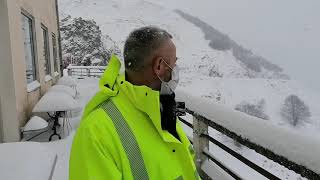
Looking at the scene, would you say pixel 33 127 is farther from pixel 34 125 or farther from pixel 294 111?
pixel 294 111

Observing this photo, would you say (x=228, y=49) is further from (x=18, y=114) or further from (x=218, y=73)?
(x=18, y=114)

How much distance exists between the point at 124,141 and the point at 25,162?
2.49m

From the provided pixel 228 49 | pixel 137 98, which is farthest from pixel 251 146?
pixel 228 49

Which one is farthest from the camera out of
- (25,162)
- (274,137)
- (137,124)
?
(25,162)

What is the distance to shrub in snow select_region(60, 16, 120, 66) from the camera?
41750 millimetres

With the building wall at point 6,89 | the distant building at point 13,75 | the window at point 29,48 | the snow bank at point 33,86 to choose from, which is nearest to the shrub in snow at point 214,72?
the window at point 29,48

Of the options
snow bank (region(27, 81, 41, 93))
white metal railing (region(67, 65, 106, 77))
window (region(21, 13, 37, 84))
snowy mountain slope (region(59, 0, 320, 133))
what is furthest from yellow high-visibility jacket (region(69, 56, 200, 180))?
snowy mountain slope (region(59, 0, 320, 133))

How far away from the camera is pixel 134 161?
1.58 meters

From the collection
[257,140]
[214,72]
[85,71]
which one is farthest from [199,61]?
[257,140]

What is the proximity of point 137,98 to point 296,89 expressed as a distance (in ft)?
234

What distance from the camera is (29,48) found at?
28.5 feet

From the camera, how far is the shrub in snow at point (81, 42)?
4175cm

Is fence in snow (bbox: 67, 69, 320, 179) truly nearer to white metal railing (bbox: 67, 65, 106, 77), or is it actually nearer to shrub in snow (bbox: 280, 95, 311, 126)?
white metal railing (bbox: 67, 65, 106, 77)

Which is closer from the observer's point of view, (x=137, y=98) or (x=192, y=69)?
(x=137, y=98)
